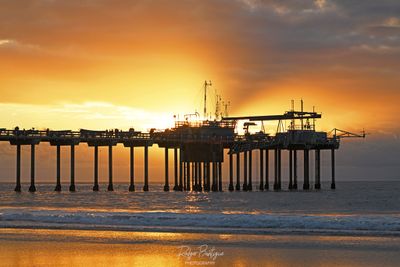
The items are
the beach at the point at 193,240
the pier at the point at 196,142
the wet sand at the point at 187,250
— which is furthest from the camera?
the pier at the point at 196,142

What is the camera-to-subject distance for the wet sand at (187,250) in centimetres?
2266

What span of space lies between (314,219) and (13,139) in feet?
167

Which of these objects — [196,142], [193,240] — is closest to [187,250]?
[193,240]

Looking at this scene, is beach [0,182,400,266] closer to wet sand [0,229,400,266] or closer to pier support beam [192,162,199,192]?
wet sand [0,229,400,266]

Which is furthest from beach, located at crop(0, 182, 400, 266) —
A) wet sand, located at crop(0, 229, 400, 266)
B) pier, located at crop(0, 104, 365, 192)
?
pier, located at crop(0, 104, 365, 192)

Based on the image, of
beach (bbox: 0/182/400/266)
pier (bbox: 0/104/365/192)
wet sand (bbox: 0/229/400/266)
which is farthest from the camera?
pier (bbox: 0/104/365/192)

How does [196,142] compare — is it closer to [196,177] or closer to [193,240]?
[196,177]

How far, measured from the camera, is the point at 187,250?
25.2 meters

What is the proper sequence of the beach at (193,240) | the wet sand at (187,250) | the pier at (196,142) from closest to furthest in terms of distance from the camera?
the wet sand at (187,250), the beach at (193,240), the pier at (196,142)

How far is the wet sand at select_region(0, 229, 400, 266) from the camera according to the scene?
74.3ft

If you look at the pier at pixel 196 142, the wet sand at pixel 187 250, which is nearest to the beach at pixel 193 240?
the wet sand at pixel 187 250

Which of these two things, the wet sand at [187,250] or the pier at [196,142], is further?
the pier at [196,142]

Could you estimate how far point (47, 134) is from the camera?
8156 cm

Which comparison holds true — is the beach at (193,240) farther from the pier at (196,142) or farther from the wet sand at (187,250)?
the pier at (196,142)
